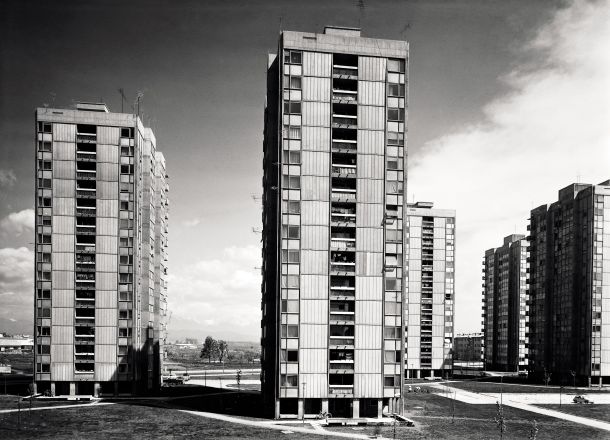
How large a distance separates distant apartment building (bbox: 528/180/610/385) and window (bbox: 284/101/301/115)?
89759 millimetres

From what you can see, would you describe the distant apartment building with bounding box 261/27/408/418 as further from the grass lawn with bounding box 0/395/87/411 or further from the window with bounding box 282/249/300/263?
the grass lawn with bounding box 0/395/87/411

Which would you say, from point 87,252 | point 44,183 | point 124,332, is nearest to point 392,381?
point 124,332

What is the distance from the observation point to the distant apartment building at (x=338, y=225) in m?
84.8

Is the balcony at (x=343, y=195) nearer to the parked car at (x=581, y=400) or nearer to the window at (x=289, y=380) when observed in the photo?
the window at (x=289, y=380)

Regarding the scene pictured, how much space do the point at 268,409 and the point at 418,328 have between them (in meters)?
87.8

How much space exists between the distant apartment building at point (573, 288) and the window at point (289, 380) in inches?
3384

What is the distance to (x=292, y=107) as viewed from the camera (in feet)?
284

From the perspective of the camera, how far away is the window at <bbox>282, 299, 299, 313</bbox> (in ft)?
277

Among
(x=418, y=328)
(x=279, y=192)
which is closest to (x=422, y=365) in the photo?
(x=418, y=328)

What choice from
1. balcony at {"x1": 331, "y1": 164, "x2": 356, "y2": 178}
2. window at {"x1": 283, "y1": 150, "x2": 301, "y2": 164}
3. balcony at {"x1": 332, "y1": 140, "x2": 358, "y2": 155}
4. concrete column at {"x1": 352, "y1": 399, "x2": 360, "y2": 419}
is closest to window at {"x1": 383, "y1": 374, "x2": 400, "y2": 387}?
concrete column at {"x1": 352, "y1": 399, "x2": 360, "y2": 419}

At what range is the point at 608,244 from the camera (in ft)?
464

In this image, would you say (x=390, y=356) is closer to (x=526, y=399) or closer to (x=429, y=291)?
(x=526, y=399)

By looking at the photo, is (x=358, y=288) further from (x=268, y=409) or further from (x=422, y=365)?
(x=422, y=365)

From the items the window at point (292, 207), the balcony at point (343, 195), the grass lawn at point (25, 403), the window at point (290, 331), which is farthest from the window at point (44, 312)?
the balcony at point (343, 195)
